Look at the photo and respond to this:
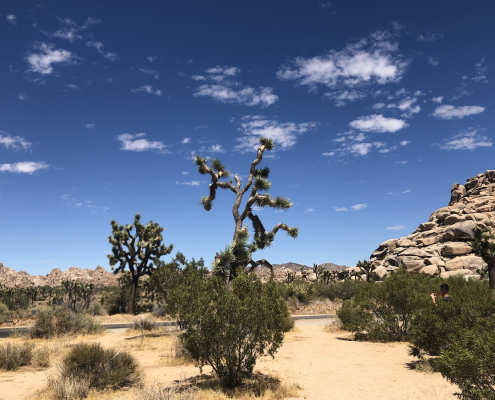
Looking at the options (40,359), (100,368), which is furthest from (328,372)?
(40,359)

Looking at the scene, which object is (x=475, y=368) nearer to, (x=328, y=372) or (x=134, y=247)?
(x=328, y=372)

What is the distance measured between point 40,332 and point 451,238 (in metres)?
71.8

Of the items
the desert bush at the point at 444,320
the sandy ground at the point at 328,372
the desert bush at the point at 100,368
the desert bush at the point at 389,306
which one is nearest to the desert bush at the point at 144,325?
the sandy ground at the point at 328,372

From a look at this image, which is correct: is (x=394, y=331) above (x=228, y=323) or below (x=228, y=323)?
below

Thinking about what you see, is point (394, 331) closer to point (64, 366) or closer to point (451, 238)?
point (64, 366)

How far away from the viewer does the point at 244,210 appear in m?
15.4

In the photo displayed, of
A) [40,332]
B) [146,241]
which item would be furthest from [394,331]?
[146,241]

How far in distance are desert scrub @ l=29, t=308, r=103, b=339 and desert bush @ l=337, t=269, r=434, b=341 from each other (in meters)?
13.7

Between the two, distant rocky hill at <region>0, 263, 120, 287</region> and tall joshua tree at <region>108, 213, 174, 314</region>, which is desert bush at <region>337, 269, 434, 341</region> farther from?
distant rocky hill at <region>0, 263, 120, 287</region>

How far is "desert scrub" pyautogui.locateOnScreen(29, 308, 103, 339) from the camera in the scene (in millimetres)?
17781

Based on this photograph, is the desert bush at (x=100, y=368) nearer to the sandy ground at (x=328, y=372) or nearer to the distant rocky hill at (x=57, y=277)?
the sandy ground at (x=328, y=372)

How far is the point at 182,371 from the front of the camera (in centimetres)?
966

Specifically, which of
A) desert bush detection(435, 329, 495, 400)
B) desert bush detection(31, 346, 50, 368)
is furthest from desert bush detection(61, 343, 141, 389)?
desert bush detection(435, 329, 495, 400)

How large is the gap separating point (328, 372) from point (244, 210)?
732cm
